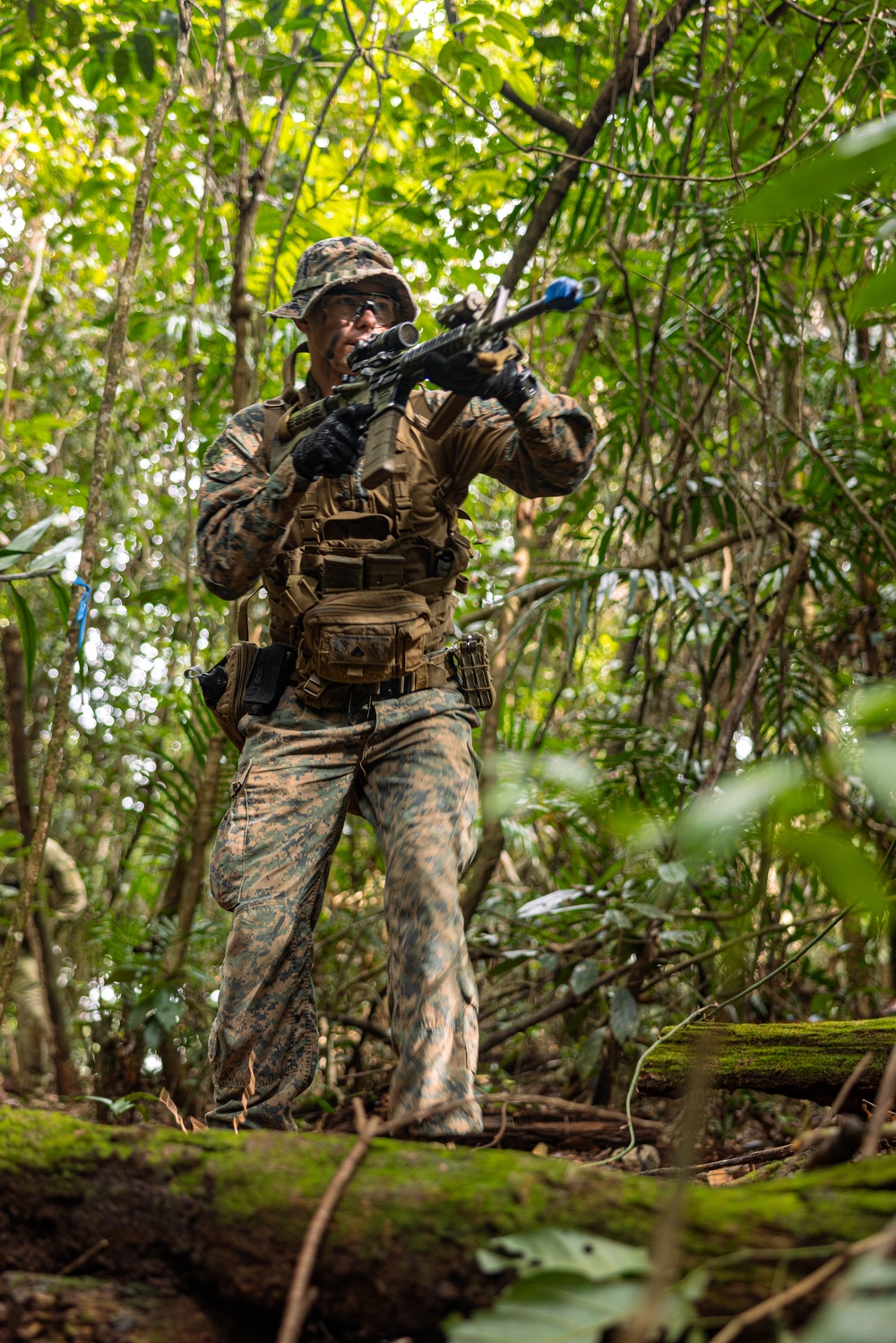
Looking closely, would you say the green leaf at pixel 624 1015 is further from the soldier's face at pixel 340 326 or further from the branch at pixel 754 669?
the soldier's face at pixel 340 326

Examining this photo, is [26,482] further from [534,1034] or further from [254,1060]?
[534,1034]

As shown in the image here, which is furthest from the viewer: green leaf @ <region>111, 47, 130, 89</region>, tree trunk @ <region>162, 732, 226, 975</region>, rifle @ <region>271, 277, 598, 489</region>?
tree trunk @ <region>162, 732, 226, 975</region>

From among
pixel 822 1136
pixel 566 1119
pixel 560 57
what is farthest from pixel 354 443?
pixel 560 57

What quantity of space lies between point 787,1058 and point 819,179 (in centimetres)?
205

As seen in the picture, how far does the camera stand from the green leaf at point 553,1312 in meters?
0.77

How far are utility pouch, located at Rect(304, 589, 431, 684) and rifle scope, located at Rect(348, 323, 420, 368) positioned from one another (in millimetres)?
591

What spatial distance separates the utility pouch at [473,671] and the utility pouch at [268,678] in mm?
431

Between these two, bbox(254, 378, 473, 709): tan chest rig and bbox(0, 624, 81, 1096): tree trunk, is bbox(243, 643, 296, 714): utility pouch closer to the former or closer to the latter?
bbox(254, 378, 473, 709): tan chest rig

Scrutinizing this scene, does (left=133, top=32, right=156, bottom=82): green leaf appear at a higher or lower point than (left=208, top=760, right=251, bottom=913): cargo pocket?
higher

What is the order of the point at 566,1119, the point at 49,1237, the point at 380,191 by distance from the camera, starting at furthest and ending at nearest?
the point at 380,191, the point at 566,1119, the point at 49,1237

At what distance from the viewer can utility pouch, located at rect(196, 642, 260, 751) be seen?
281cm

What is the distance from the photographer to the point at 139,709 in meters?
8.66

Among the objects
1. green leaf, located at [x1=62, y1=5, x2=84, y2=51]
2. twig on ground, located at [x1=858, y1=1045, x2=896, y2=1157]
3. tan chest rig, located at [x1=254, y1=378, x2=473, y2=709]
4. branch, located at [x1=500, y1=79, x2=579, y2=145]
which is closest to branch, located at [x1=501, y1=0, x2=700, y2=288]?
branch, located at [x1=500, y1=79, x2=579, y2=145]

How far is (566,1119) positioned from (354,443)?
7.05 ft
